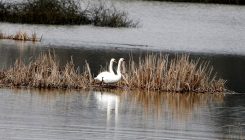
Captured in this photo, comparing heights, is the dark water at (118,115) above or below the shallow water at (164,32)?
above

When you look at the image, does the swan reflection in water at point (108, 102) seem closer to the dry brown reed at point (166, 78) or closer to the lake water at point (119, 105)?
the lake water at point (119, 105)

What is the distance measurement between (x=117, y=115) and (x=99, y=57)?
14.8 metres

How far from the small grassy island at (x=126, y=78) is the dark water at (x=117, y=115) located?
0.46m

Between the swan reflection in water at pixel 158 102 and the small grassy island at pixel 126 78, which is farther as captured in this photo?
the small grassy island at pixel 126 78

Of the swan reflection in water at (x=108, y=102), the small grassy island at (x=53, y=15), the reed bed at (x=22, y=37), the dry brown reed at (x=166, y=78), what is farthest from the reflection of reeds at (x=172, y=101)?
the small grassy island at (x=53, y=15)

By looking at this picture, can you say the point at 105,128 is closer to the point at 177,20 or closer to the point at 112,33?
the point at 112,33

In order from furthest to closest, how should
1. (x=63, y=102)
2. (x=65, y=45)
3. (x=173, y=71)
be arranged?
(x=65, y=45), (x=173, y=71), (x=63, y=102)

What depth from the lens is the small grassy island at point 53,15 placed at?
45.3 meters

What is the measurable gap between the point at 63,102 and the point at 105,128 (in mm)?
3381

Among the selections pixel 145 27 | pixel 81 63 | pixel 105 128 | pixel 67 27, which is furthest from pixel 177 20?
pixel 105 128

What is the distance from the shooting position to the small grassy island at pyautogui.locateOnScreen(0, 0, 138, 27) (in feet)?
149

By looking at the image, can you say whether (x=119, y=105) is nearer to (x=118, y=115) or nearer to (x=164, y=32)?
(x=118, y=115)

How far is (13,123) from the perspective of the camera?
16234 mm

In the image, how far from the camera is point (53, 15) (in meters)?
45.7
